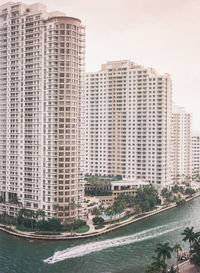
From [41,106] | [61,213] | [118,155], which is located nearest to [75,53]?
[41,106]

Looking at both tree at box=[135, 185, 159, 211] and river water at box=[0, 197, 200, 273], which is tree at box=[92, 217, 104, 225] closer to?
river water at box=[0, 197, 200, 273]

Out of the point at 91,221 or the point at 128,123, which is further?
the point at 128,123

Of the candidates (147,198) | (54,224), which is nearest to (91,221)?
(54,224)

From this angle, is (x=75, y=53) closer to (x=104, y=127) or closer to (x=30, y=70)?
(x=30, y=70)

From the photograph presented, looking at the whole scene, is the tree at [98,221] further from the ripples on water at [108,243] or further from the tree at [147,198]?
the tree at [147,198]

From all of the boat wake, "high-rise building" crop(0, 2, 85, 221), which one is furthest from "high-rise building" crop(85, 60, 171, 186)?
"high-rise building" crop(0, 2, 85, 221)

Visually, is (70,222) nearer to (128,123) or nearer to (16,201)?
(16,201)
